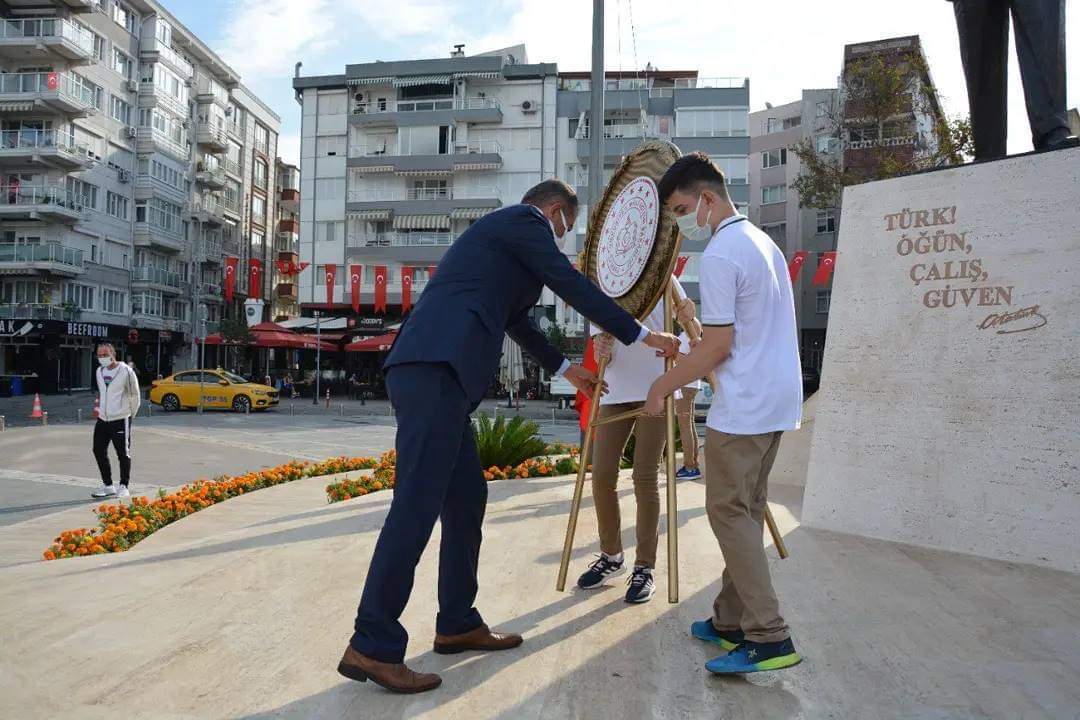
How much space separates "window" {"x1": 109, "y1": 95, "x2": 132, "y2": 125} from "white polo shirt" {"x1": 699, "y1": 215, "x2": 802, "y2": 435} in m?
51.9

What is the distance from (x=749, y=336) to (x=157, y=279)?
53.1 metres

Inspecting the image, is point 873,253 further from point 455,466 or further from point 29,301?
point 29,301

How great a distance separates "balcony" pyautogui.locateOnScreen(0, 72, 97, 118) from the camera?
41438 mm

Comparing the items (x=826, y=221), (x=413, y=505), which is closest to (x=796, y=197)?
(x=826, y=221)

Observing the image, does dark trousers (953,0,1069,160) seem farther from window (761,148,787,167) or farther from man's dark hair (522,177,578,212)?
window (761,148,787,167)

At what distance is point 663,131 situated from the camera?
45.9 meters

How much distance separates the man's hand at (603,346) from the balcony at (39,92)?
46061 mm

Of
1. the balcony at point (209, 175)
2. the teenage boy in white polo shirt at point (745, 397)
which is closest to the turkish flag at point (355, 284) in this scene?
the balcony at point (209, 175)

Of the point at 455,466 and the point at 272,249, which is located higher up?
the point at 272,249

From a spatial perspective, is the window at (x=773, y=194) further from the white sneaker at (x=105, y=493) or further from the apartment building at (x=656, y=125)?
the white sneaker at (x=105, y=493)

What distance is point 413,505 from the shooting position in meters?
2.88

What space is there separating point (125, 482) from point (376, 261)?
121 feet

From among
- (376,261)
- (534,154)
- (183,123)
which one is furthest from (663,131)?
(183,123)
